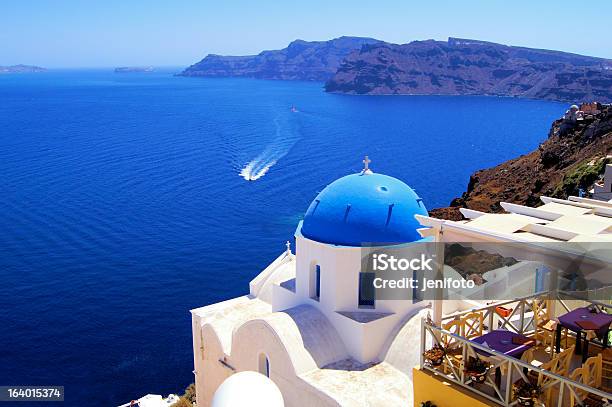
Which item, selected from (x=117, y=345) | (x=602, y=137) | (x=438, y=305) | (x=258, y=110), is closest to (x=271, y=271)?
(x=438, y=305)

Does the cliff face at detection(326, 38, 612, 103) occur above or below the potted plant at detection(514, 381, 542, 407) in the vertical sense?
above

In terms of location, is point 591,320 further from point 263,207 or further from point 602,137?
point 263,207

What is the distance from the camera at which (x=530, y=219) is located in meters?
8.14

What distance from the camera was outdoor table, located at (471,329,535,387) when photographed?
23.8 feet

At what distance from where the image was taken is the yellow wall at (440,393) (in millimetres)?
7094

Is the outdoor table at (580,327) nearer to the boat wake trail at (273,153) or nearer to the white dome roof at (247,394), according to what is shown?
the white dome roof at (247,394)

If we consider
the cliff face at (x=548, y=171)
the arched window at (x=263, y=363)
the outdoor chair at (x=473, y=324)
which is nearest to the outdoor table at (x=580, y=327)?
the outdoor chair at (x=473, y=324)

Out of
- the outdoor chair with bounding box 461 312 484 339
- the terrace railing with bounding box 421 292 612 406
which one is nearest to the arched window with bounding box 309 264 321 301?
the outdoor chair with bounding box 461 312 484 339

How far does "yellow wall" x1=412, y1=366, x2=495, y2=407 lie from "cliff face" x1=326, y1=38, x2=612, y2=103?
16029 centimetres

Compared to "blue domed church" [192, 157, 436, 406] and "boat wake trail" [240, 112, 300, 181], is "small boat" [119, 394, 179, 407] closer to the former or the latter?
"blue domed church" [192, 157, 436, 406]

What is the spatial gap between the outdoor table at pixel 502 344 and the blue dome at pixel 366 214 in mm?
5693

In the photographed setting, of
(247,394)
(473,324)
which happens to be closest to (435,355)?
(473,324)

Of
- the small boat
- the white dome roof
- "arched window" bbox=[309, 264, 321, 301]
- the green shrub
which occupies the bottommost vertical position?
the small boat

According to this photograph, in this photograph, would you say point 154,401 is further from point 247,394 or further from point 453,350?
point 247,394
